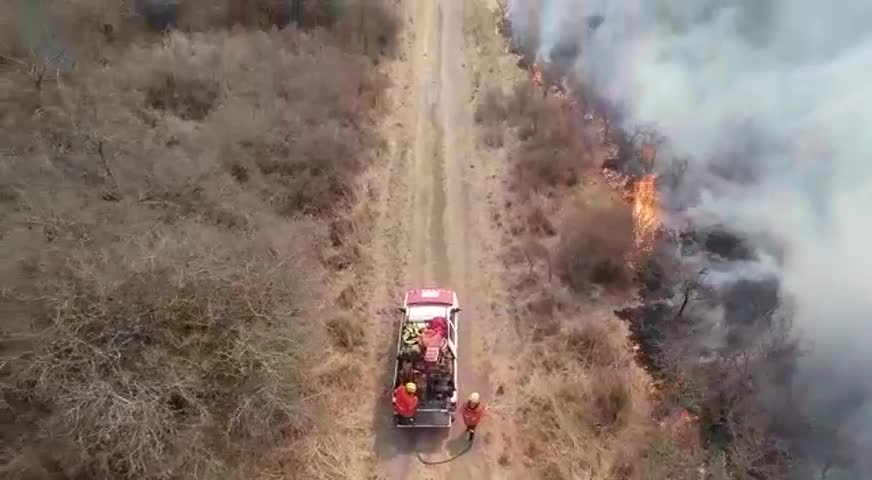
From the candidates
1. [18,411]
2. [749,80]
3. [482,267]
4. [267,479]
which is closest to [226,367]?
[267,479]

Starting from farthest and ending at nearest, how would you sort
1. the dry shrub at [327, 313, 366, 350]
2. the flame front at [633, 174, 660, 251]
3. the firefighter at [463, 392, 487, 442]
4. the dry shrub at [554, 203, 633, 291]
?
1. the flame front at [633, 174, 660, 251]
2. the dry shrub at [554, 203, 633, 291]
3. the dry shrub at [327, 313, 366, 350]
4. the firefighter at [463, 392, 487, 442]

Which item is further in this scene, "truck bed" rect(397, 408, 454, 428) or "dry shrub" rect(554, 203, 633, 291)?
"dry shrub" rect(554, 203, 633, 291)

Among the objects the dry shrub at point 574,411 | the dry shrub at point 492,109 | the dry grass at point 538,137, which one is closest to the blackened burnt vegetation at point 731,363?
the dry shrub at point 574,411

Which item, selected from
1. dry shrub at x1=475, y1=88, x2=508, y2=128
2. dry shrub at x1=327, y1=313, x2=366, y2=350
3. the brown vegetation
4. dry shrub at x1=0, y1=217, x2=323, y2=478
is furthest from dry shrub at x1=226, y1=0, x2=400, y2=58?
dry shrub at x1=0, y1=217, x2=323, y2=478

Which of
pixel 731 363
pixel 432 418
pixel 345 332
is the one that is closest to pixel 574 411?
pixel 432 418

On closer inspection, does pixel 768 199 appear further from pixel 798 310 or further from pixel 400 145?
pixel 400 145

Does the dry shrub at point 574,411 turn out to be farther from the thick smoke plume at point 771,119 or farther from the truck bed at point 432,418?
the thick smoke plume at point 771,119

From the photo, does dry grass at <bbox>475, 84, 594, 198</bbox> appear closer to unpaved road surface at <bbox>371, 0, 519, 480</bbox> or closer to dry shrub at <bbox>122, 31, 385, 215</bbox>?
unpaved road surface at <bbox>371, 0, 519, 480</bbox>
